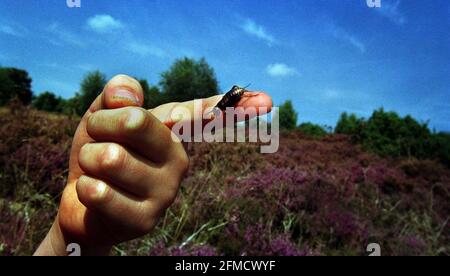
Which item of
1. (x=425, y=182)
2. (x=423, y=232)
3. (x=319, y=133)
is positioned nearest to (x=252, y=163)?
(x=423, y=232)

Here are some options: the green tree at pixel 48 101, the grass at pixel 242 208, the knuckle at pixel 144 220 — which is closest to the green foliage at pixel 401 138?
the grass at pixel 242 208

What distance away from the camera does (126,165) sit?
45.6 inches

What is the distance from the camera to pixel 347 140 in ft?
34.1

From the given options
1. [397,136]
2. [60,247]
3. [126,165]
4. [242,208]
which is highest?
[397,136]

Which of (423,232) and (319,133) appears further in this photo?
(319,133)

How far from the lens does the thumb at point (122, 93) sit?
131 cm

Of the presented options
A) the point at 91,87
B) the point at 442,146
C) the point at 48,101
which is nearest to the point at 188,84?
the point at 442,146

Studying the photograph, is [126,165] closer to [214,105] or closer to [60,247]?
[214,105]

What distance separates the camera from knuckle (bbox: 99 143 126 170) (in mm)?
1135

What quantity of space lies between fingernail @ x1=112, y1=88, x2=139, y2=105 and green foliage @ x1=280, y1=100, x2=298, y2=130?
12434mm

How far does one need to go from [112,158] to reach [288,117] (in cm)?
1295

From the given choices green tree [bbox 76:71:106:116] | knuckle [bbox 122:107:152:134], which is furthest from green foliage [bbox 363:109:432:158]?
green tree [bbox 76:71:106:116]
